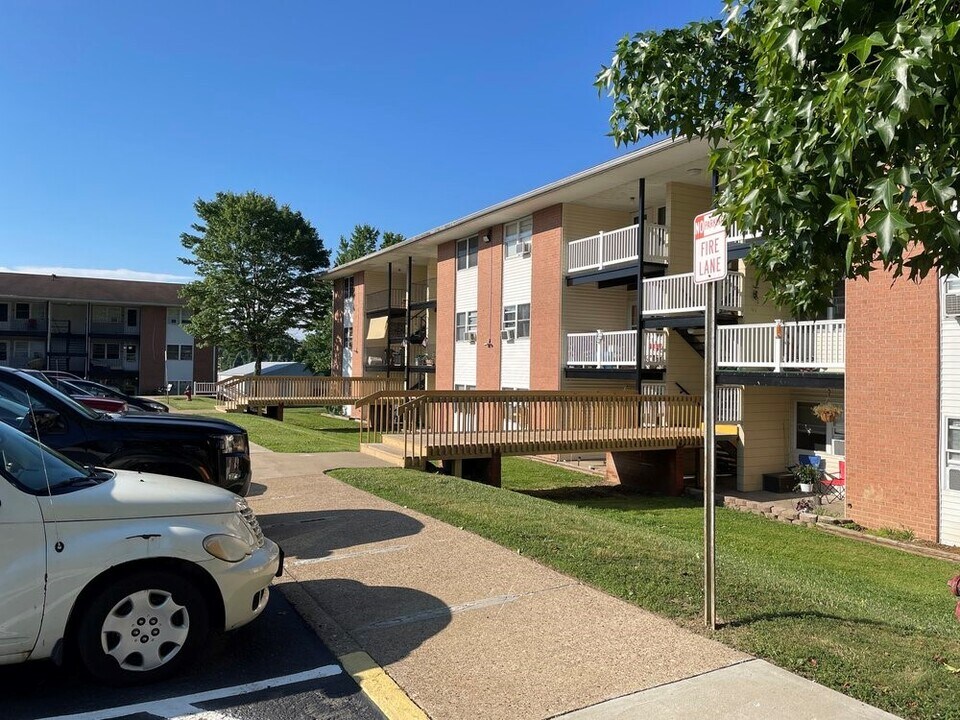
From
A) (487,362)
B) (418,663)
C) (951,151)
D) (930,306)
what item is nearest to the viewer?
(951,151)

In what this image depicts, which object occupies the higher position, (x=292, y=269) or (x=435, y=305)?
(x=292, y=269)

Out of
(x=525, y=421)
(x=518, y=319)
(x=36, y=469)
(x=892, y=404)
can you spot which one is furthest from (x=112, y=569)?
(x=518, y=319)

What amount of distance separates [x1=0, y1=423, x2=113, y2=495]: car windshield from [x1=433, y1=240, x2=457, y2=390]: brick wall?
24321mm

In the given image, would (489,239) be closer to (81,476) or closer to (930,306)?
(930,306)

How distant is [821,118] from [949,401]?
11020 mm

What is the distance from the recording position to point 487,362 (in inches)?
1025

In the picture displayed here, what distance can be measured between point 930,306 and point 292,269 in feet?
129

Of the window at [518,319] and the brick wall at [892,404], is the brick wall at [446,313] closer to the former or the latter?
the window at [518,319]

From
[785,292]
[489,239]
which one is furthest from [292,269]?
[785,292]

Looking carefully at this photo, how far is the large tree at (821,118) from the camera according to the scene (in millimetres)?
2891

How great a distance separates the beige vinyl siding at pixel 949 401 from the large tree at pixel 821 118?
8367 millimetres

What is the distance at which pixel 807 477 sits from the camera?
54.0 ft

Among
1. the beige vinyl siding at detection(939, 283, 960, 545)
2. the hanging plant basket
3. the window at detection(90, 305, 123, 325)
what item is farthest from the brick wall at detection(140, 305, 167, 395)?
the beige vinyl siding at detection(939, 283, 960, 545)

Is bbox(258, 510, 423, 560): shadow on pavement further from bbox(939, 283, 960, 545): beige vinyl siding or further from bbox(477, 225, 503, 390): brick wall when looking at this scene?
bbox(477, 225, 503, 390): brick wall
